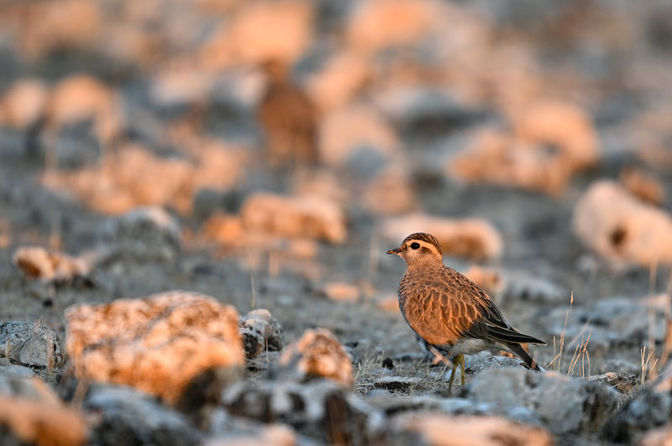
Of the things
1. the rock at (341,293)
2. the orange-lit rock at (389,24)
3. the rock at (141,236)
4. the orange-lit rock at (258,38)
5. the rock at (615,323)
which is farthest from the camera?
Answer: the orange-lit rock at (389,24)

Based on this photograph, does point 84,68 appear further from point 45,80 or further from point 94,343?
point 94,343

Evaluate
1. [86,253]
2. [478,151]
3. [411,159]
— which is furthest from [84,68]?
[86,253]

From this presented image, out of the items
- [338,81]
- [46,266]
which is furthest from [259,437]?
[338,81]

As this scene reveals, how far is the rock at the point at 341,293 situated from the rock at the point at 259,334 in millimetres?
2296

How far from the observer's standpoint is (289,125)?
13.1 metres

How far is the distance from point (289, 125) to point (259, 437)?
1039 centimetres

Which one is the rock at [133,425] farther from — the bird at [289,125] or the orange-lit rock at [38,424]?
the bird at [289,125]

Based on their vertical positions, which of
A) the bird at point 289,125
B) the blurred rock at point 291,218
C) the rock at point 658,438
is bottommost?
the rock at point 658,438

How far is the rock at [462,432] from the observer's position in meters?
2.96

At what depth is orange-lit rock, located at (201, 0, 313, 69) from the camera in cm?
1706

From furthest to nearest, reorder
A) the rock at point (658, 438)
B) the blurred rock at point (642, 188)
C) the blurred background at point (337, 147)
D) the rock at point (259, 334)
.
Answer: the blurred rock at point (642, 188), the blurred background at point (337, 147), the rock at point (259, 334), the rock at point (658, 438)

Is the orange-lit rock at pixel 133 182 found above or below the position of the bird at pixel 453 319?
above

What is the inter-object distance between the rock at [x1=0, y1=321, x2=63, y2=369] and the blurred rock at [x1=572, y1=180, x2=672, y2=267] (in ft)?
22.6

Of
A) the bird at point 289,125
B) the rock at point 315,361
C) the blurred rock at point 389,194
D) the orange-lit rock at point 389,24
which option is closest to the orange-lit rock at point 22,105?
the bird at point 289,125
